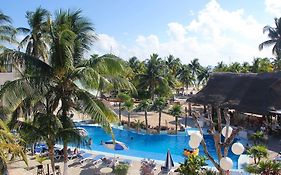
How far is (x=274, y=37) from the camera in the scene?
44.2 m

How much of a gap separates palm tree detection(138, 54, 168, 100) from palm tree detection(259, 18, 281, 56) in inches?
Result: 748

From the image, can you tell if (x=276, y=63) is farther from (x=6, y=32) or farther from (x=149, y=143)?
(x=6, y=32)

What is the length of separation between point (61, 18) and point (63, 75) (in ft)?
7.63

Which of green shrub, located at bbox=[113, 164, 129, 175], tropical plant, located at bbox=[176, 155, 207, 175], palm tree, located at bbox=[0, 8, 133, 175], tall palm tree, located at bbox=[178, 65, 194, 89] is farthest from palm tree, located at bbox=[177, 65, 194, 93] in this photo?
palm tree, located at bbox=[0, 8, 133, 175]

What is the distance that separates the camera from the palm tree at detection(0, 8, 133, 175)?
408 inches

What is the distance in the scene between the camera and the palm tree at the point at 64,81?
1037 cm

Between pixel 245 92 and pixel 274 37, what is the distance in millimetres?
22337

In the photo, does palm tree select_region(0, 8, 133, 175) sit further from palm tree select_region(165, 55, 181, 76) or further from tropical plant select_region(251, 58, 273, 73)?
palm tree select_region(165, 55, 181, 76)

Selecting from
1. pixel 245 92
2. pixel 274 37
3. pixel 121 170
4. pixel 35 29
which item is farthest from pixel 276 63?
pixel 121 170

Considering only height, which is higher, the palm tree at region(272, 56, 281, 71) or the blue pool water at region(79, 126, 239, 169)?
the palm tree at region(272, 56, 281, 71)

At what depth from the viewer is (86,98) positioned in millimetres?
11016

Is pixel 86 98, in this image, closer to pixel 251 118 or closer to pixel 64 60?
pixel 64 60

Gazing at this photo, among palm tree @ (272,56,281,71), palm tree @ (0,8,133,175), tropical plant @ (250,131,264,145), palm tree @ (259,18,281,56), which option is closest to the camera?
palm tree @ (0,8,133,175)

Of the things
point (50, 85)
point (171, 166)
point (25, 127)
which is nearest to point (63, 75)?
point (50, 85)
